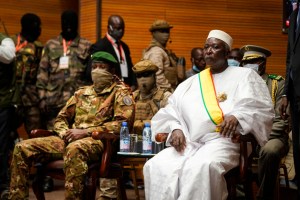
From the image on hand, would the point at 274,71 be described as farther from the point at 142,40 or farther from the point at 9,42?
the point at 9,42

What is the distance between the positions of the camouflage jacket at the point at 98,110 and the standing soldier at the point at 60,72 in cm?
150

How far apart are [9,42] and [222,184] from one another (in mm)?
3098

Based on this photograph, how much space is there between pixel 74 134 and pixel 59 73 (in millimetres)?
2081

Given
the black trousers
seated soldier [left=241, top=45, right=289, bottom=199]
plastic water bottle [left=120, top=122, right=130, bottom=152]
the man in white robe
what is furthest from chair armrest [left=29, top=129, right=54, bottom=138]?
seated soldier [left=241, top=45, right=289, bottom=199]

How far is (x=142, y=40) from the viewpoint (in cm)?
877

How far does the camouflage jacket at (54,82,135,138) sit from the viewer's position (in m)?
5.73

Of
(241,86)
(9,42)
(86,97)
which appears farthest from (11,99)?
(241,86)

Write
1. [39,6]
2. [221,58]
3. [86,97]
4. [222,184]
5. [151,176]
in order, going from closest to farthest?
[222,184] → [151,176] → [221,58] → [86,97] → [39,6]

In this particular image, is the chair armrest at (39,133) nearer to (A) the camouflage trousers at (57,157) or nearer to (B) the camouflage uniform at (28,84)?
(A) the camouflage trousers at (57,157)

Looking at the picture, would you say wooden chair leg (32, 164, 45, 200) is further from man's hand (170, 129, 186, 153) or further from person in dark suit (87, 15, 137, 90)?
person in dark suit (87, 15, 137, 90)

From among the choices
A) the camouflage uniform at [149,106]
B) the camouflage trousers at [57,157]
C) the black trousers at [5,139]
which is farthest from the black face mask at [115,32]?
the camouflage trousers at [57,157]

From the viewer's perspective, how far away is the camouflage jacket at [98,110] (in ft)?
18.8

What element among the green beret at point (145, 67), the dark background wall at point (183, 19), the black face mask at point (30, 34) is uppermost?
the dark background wall at point (183, 19)

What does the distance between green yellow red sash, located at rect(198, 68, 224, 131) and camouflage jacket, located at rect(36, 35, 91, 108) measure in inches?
96.1
